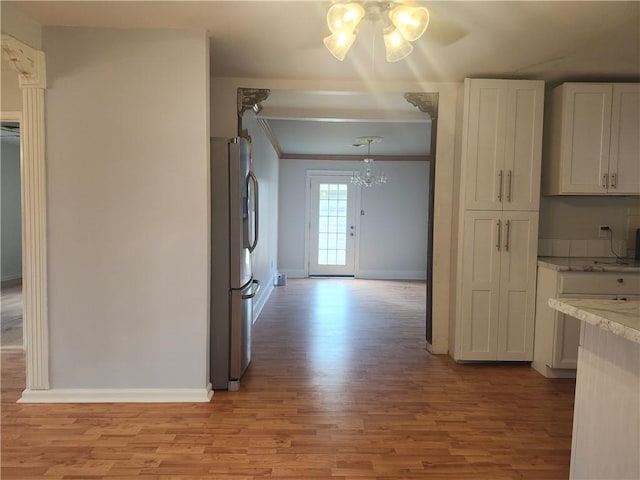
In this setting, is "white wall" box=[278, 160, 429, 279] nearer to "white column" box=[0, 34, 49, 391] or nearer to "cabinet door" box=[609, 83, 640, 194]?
"cabinet door" box=[609, 83, 640, 194]

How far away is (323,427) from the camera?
224 cm

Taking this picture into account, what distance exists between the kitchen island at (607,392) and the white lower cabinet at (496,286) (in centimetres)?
161

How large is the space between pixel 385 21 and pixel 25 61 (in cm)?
208

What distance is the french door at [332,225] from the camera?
7.77m

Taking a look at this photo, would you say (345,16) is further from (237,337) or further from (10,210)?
(10,210)

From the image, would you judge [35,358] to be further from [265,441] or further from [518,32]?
[518,32]

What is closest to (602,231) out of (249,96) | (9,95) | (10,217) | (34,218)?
(249,96)

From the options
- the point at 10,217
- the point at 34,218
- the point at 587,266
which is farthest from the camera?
the point at 10,217

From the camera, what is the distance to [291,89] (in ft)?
10.9

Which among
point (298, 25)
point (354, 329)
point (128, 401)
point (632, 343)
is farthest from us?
point (354, 329)

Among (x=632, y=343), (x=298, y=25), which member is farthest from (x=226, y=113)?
(x=632, y=343)

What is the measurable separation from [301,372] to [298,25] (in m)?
2.37

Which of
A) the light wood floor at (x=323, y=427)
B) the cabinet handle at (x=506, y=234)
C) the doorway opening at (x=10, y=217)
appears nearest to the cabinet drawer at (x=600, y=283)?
the cabinet handle at (x=506, y=234)

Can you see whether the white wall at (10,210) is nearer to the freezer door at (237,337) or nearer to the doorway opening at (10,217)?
the doorway opening at (10,217)
